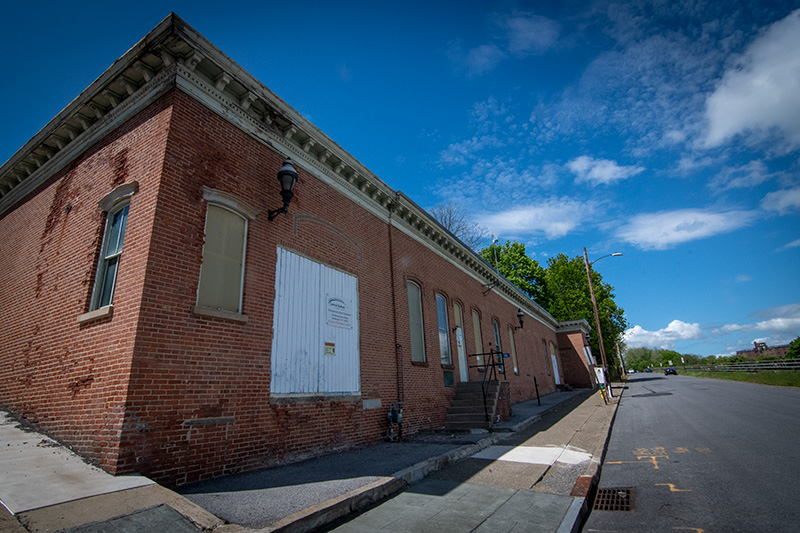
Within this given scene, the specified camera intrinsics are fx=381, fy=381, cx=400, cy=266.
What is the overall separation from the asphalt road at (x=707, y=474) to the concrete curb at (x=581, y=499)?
119mm

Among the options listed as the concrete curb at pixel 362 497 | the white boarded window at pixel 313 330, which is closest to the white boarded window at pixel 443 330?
the white boarded window at pixel 313 330

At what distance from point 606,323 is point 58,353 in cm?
5019

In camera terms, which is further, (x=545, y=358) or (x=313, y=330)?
(x=545, y=358)

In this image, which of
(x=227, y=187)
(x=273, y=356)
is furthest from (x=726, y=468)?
(x=227, y=187)

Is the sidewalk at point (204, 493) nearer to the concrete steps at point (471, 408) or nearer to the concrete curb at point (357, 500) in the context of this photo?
the concrete curb at point (357, 500)

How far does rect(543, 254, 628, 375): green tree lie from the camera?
39.8 metres

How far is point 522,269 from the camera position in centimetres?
4084

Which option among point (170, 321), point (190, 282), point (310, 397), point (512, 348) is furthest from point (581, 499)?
→ point (512, 348)

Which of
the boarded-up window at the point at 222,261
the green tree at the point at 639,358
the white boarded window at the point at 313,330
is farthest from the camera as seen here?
the green tree at the point at 639,358

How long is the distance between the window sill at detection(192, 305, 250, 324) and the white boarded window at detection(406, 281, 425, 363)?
6.18 m

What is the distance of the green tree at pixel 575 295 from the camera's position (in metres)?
39.8

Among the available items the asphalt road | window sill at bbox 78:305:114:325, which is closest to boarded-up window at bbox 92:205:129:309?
window sill at bbox 78:305:114:325

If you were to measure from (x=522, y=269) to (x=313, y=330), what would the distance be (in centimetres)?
3598

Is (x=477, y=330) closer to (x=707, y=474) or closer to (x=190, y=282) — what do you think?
(x=707, y=474)
